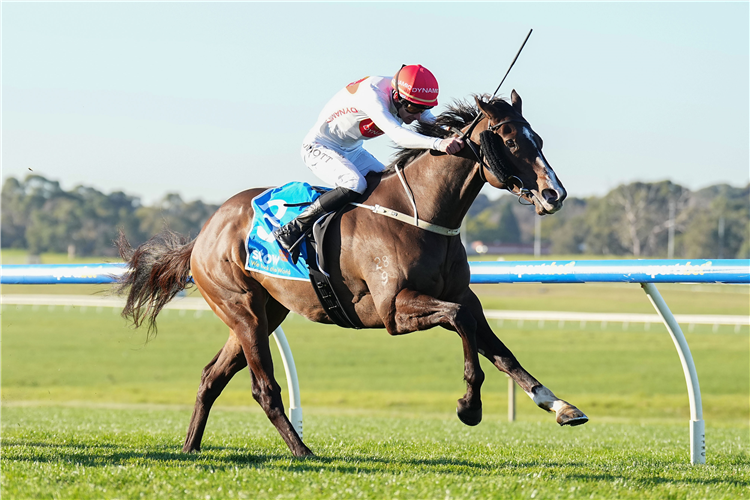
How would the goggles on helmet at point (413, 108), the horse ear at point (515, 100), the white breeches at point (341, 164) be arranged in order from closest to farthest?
the horse ear at point (515, 100) < the goggles on helmet at point (413, 108) < the white breeches at point (341, 164)

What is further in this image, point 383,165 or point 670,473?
point 383,165

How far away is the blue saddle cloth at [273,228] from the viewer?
4750 millimetres

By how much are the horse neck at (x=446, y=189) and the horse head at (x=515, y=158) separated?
15 cm

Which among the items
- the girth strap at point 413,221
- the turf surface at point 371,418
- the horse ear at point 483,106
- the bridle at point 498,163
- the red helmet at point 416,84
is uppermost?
the red helmet at point 416,84

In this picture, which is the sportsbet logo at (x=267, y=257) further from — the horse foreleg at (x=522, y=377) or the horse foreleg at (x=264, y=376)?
the horse foreleg at (x=522, y=377)

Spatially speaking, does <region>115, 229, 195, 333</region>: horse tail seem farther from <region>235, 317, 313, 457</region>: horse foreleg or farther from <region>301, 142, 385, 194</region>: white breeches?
<region>301, 142, 385, 194</region>: white breeches

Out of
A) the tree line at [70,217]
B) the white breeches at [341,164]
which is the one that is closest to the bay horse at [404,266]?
the white breeches at [341,164]

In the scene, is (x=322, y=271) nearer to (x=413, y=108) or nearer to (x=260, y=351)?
(x=260, y=351)

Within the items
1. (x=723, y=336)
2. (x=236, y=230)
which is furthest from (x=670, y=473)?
(x=723, y=336)

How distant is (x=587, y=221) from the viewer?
81.1m

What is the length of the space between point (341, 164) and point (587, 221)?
260 ft

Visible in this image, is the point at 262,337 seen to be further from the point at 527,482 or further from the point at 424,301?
the point at 527,482

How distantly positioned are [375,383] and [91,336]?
63.4ft

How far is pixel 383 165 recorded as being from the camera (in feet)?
16.4
